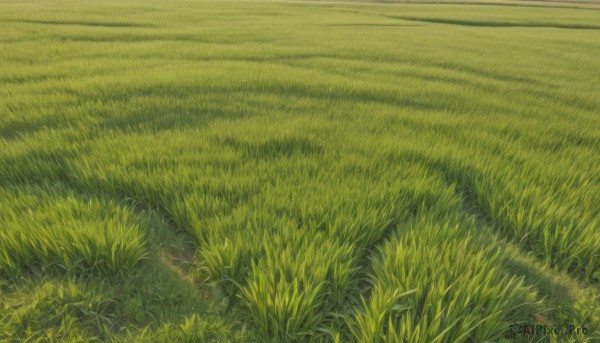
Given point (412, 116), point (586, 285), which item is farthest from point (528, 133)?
point (586, 285)

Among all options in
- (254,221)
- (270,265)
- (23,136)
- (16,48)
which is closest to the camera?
(270,265)

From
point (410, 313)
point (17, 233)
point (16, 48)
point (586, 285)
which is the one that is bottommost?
point (586, 285)

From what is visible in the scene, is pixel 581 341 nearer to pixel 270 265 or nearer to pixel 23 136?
pixel 270 265

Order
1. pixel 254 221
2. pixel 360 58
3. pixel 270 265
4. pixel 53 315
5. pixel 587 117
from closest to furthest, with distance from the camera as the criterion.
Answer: pixel 53 315 → pixel 270 265 → pixel 254 221 → pixel 587 117 → pixel 360 58

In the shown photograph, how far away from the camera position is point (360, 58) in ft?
20.0

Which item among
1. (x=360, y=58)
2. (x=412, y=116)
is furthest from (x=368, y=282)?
(x=360, y=58)

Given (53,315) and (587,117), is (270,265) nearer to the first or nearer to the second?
(53,315)

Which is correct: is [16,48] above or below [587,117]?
above

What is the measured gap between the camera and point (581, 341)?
3.63ft

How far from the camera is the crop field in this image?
112 cm

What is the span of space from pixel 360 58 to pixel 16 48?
592 centimetres

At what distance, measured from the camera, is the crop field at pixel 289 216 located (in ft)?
3.67

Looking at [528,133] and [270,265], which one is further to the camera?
[528,133]

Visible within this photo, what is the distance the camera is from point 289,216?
5.09 feet
